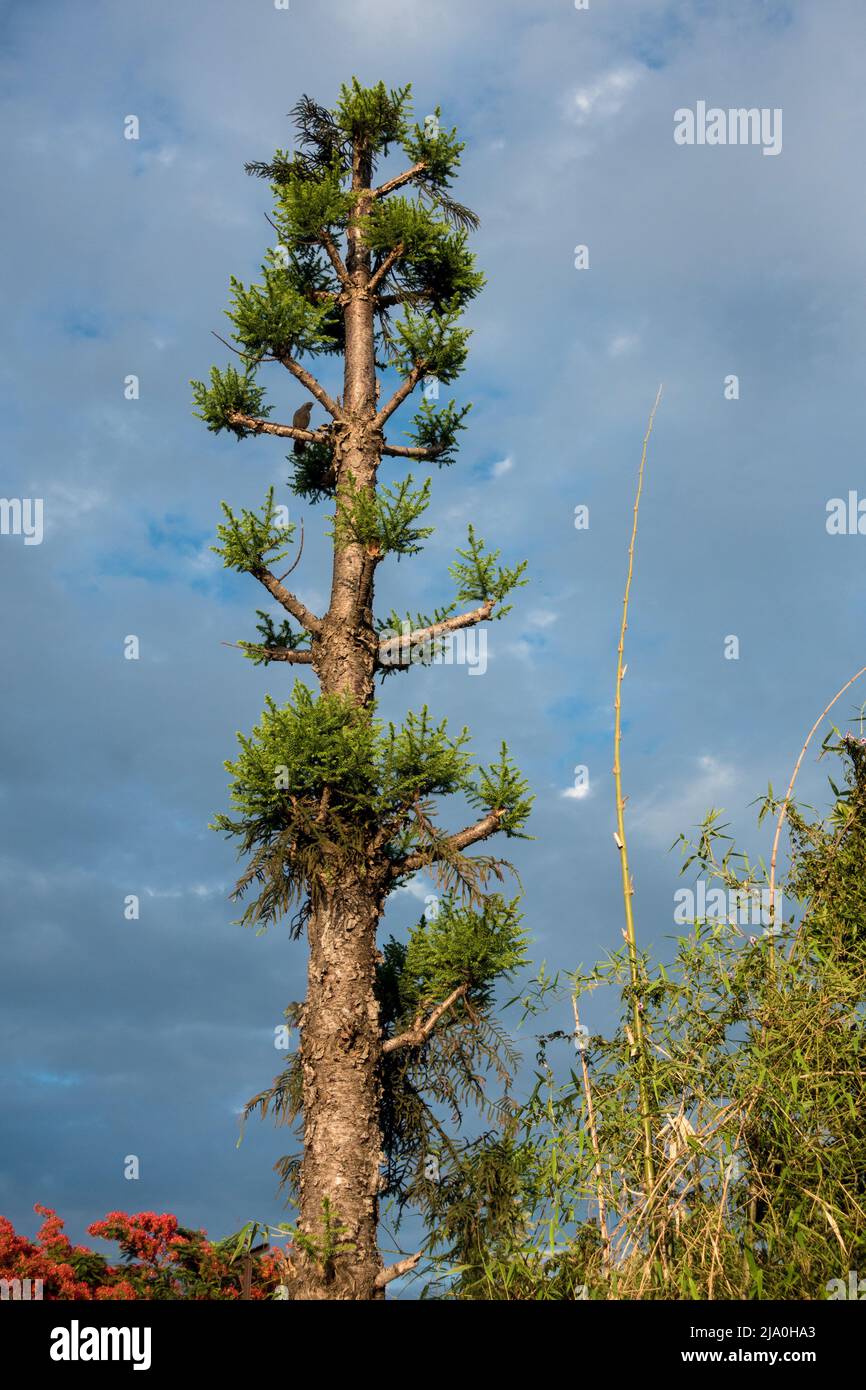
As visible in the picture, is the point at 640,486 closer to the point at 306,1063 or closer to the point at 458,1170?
the point at 306,1063

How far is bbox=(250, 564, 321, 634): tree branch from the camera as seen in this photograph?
9562 mm

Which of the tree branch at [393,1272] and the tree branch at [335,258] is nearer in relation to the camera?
the tree branch at [393,1272]

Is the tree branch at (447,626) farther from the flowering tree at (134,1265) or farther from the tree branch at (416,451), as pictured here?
the flowering tree at (134,1265)

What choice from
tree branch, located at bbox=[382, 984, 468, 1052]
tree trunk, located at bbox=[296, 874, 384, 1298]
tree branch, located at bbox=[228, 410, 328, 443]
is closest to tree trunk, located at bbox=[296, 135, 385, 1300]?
tree trunk, located at bbox=[296, 874, 384, 1298]

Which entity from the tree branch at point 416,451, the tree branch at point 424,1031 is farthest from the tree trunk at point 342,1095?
the tree branch at point 416,451

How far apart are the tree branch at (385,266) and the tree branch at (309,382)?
123 centimetres

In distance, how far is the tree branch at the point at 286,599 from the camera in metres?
9.56

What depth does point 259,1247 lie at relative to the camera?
9828mm

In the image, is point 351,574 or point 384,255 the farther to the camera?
point 384,255

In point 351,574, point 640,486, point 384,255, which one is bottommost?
point 640,486

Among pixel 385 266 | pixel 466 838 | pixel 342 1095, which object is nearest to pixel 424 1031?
pixel 342 1095
